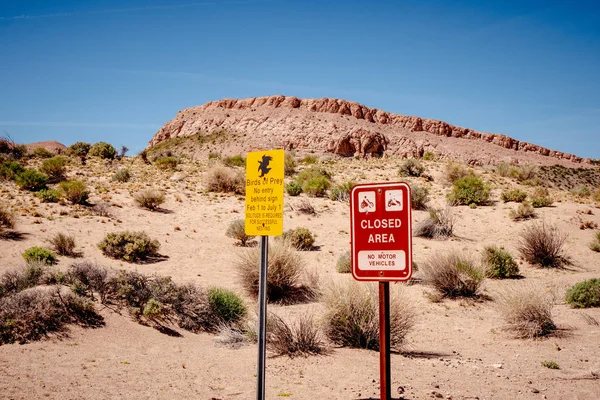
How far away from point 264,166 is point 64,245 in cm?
1211

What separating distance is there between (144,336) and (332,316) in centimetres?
352

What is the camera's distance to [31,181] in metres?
21.3

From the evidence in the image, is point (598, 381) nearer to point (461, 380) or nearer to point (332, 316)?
point (461, 380)

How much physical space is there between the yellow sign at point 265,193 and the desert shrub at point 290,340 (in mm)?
3570

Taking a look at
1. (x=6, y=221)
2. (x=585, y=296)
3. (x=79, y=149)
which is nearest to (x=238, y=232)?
(x=6, y=221)

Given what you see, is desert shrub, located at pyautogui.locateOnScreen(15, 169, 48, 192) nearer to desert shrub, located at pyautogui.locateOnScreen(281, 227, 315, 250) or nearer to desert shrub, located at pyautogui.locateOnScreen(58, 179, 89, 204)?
desert shrub, located at pyautogui.locateOnScreen(58, 179, 89, 204)

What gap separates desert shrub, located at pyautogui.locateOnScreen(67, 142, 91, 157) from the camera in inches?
1503

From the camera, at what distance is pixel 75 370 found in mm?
6176

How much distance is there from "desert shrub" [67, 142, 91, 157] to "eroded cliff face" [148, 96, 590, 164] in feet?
124

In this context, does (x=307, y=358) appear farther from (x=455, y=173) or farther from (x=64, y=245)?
(x=455, y=173)

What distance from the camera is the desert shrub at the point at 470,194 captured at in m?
22.7

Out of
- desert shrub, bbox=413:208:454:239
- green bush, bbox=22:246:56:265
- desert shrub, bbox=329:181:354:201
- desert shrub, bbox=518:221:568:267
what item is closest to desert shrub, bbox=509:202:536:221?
desert shrub, bbox=413:208:454:239

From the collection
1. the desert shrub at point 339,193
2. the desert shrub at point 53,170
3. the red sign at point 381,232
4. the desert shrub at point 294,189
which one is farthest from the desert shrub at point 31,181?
the red sign at point 381,232

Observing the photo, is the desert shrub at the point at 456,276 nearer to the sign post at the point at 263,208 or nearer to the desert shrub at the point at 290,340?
the desert shrub at the point at 290,340
